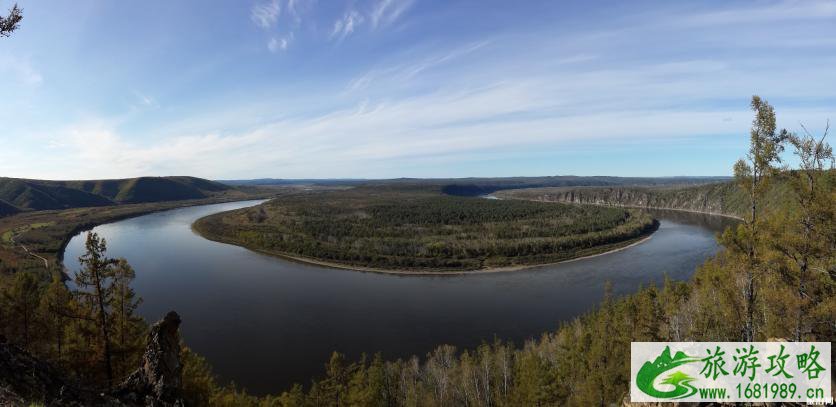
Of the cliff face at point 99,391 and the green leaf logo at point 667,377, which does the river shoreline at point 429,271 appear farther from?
the green leaf logo at point 667,377

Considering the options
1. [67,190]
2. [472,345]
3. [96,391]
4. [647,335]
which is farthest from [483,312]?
[67,190]

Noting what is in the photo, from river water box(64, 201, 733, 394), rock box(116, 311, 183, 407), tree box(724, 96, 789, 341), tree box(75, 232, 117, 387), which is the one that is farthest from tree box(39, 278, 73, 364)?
tree box(724, 96, 789, 341)

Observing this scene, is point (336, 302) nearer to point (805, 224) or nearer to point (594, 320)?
point (594, 320)

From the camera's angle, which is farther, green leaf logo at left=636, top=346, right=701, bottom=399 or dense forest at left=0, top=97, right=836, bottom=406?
dense forest at left=0, top=97, right=836, bottom=406

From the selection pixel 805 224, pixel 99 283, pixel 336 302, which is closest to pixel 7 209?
pixel 336 302

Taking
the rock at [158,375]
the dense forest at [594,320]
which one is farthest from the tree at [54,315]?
the rock at [158,375]

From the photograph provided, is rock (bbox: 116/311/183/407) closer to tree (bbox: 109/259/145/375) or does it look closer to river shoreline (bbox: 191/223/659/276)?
tree (bbox: 109/259/145/375)
